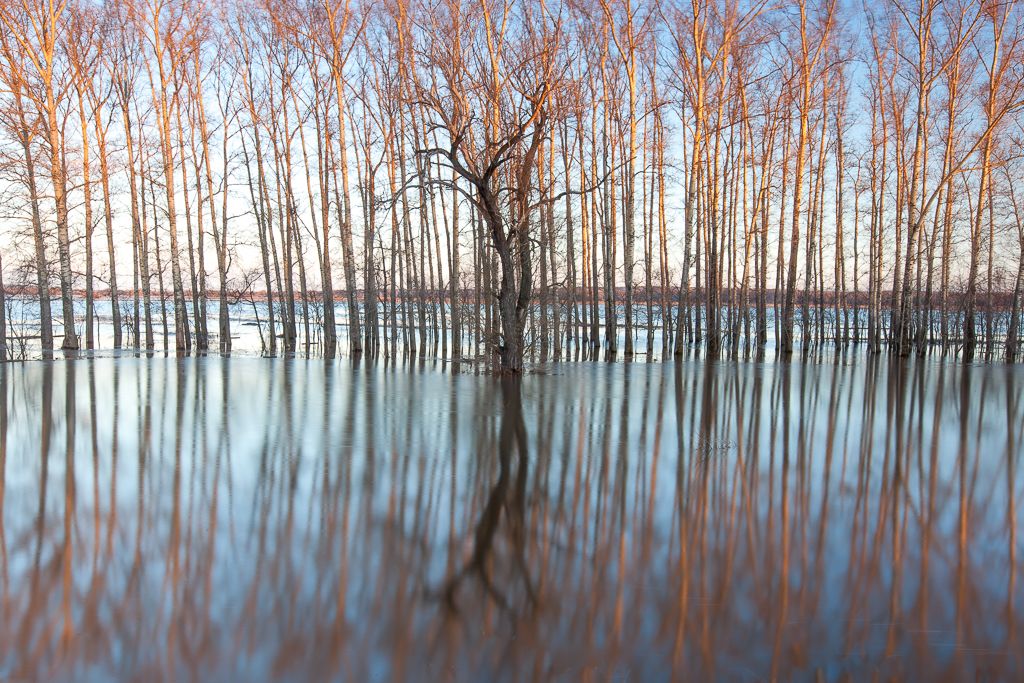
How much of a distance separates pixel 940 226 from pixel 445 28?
15.4 metres

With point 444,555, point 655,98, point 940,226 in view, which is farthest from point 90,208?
point 940,226

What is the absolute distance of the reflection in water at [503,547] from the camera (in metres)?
2.89

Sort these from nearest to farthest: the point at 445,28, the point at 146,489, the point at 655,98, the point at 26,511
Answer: the point at 26,511 → the point at 146,489 → the point at 445,28 → the point at 655,98

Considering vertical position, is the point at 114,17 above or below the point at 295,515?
above

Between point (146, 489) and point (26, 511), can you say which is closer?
point (26, 511)

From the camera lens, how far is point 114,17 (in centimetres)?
1955

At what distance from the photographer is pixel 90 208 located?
61.4 feet

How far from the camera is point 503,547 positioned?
410cm

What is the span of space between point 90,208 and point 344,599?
61.4 ft

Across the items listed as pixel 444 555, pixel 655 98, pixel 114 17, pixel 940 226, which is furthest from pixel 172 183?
pixel 940 226

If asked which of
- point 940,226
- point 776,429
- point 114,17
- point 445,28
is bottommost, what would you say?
point 776,429

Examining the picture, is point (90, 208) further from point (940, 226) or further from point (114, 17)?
point (940, 226)

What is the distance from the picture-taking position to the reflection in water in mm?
2889

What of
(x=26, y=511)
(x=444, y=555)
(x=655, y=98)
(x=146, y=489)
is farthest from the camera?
(x=655, y=98)
